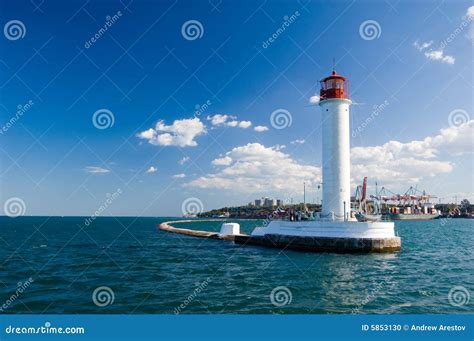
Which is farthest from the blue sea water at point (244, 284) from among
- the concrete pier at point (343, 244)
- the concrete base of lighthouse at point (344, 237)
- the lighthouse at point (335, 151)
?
the lighthouse at point (335, 151)

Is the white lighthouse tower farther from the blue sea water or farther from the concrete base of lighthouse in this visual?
the blue sea water

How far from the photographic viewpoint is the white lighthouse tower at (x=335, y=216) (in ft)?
103

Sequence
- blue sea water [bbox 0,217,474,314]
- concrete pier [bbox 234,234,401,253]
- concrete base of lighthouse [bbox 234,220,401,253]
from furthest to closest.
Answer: concrete base of lighthouse [bbox 234,220,401,253] < concrete pier [bbox 234,234,401,253] < blue sea water [bbox 0,217,474,314]

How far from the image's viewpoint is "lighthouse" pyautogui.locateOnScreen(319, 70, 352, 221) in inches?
1344

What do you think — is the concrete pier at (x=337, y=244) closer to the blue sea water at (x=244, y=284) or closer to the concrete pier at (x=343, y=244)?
the concrete pier at (x=343, y=244)

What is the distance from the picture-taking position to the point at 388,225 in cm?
3228

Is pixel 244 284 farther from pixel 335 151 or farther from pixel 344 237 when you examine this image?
pixel 335 151

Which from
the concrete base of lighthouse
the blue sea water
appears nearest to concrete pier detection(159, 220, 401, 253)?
the concrete base of lighthouse

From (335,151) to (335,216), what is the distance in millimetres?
6307

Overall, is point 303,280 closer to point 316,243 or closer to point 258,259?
point 258,259

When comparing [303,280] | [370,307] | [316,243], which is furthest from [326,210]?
[370,307]

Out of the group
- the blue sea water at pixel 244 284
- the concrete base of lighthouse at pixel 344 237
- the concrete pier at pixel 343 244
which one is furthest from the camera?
the concrete base of lighthouse at pixel 344 237

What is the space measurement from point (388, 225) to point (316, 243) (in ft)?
21.9

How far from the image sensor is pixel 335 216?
112 feet
